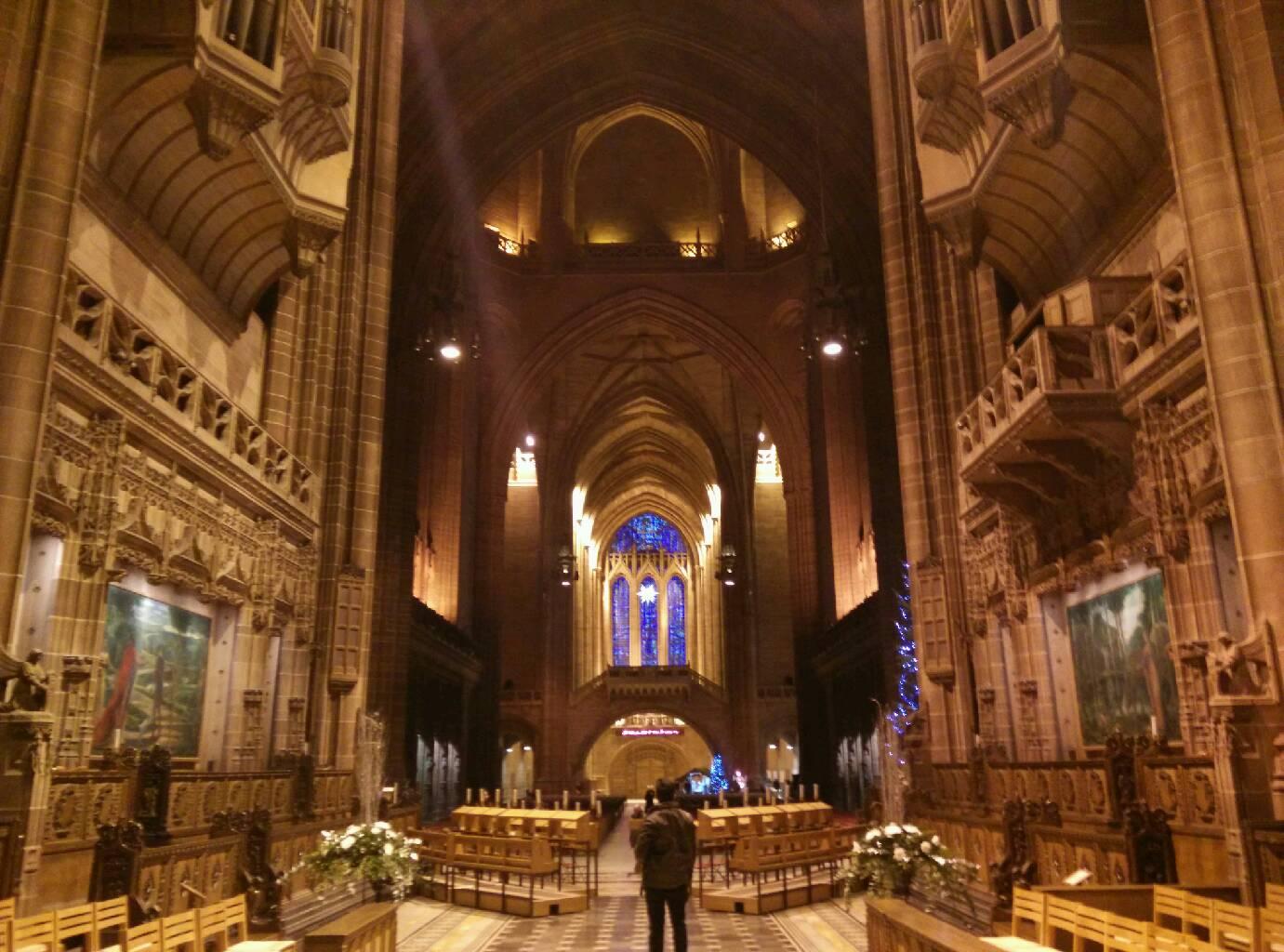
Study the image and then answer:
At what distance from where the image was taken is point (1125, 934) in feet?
16.6

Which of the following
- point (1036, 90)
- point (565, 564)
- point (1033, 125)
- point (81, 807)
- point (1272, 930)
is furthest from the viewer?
point (565, 564)

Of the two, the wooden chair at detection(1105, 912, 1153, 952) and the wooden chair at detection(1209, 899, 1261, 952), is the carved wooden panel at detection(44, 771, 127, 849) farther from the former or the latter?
the wooden chair at detection(1209, 899, 1261, 952)

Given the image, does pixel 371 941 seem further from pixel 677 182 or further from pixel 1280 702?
pixel 677 182

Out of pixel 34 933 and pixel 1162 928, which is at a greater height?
pixel 34 933

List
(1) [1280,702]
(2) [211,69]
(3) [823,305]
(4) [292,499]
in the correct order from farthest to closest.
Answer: (3) [823,305] < (4) [292,499] < (2) [211,69] < (1) [1280,702]

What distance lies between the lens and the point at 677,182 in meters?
38.0

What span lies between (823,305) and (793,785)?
1589 cm

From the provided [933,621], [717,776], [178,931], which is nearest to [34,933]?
[178,931]

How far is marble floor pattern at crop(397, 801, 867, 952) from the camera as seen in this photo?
9.84 meters

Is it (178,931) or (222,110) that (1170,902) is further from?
(222,110)

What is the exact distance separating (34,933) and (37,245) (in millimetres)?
5012

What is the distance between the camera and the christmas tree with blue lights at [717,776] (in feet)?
139

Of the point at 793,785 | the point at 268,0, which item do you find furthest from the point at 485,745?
the point at 268,0

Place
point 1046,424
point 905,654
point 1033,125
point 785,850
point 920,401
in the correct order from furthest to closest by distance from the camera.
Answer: point 905,654
point 920,401
point 785,850
point 1033,125
point 1046,424
